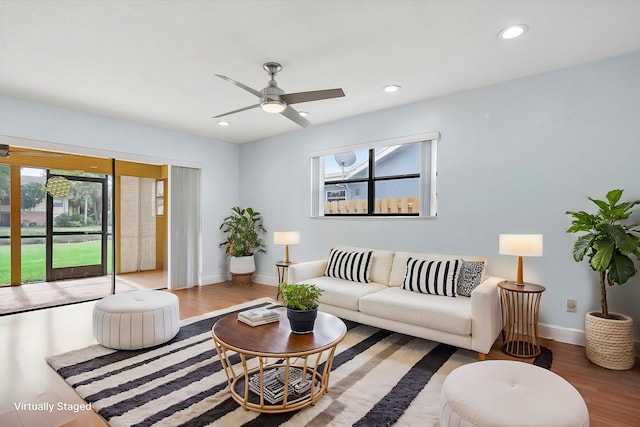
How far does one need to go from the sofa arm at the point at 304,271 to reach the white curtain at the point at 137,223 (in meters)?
3.97

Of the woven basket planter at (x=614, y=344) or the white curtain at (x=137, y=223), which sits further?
the white curtain at (x=137, y=223)

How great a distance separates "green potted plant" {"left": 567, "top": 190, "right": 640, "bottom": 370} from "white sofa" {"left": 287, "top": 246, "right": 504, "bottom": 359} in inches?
28.6

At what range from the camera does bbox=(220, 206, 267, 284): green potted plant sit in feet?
18.6

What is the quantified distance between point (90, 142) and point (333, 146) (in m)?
3.40

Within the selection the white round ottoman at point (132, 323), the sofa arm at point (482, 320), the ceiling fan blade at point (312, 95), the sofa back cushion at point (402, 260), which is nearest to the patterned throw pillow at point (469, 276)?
the sofa back cushion at point (402, 260)

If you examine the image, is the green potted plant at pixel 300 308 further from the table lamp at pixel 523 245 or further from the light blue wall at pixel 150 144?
the light blue wall at pixel 150 144

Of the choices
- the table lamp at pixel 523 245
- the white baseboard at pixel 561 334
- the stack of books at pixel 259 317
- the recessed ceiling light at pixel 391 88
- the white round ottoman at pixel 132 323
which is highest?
the recessed ceiling light at pixel 391 88

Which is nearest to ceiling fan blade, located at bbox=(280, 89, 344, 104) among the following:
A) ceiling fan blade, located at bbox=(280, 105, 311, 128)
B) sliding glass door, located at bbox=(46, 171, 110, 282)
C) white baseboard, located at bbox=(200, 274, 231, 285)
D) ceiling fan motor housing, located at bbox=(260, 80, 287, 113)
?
ceiling fan motor housing, located at bbox=(260, 80, 287, 113)

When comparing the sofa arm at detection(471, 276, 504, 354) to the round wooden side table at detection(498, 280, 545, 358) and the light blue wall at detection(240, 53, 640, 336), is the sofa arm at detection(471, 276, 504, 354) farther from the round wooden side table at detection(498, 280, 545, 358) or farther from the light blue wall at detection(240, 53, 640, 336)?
the light blue wall at detection(240, 53, 640, 336)

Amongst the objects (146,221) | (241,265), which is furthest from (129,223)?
(241,265)

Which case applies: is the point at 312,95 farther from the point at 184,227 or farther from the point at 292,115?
the point at 184,227

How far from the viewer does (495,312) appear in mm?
2852

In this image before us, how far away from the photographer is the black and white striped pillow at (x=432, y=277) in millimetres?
3279

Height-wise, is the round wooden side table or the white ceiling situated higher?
the white ceiling
